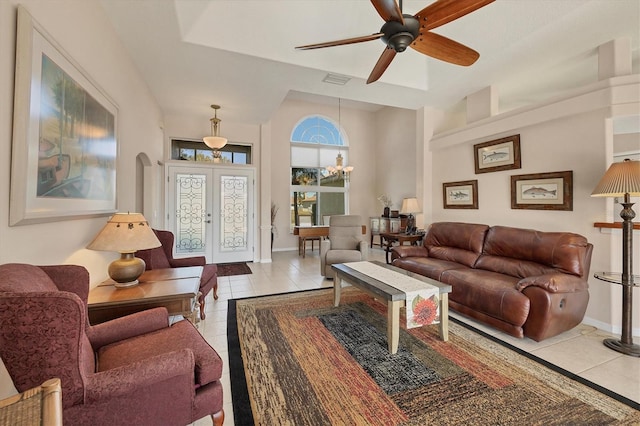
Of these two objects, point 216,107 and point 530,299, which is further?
point 216,107

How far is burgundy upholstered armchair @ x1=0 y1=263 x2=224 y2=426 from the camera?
3.01 ft

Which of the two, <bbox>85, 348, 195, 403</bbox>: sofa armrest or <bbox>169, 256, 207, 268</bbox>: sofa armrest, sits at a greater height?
<bbox>169, 256, 207, 268</bbox>: sofa armrest

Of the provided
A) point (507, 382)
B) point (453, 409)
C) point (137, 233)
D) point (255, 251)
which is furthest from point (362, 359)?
point (255, 251)

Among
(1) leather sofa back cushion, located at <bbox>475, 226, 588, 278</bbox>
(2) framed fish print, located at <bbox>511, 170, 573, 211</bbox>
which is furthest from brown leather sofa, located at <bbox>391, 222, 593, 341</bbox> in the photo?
(2) framed fish print, located at <bbox>511, 170, 573, 211</bbox>

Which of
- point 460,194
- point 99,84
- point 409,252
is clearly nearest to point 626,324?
point 409,252

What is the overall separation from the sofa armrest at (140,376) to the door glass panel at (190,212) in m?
4.79

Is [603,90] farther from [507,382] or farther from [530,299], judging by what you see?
[507,382]

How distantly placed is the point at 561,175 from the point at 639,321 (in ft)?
5.30

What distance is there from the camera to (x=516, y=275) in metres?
3.02

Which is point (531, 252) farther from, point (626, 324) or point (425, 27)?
point (425, 27)

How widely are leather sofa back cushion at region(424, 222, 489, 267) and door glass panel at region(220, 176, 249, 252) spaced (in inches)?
150

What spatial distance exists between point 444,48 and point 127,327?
128 inches

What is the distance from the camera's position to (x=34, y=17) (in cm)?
144

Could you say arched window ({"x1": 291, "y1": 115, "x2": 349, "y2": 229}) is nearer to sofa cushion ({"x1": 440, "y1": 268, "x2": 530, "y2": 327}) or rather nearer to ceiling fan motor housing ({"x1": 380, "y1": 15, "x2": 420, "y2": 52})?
sofa cushion ({"x1": 440, "y1": 268, "x2": 530, "y2": 327})
